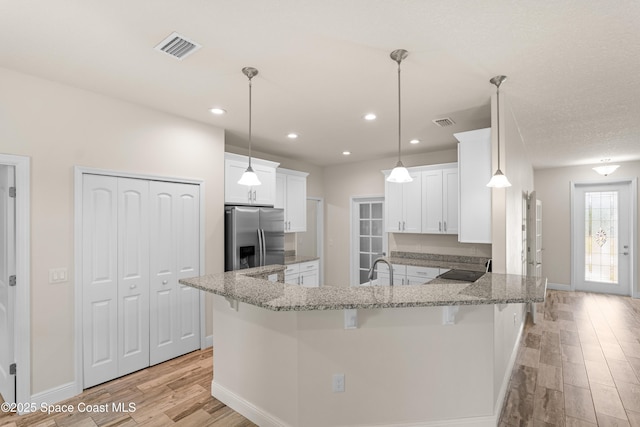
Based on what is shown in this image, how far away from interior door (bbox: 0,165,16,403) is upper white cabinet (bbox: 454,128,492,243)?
4.03 metres

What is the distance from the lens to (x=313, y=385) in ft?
6.92

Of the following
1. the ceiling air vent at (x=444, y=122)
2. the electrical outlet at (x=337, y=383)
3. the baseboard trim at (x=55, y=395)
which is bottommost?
the baseboard trim at (x=55, y=395)

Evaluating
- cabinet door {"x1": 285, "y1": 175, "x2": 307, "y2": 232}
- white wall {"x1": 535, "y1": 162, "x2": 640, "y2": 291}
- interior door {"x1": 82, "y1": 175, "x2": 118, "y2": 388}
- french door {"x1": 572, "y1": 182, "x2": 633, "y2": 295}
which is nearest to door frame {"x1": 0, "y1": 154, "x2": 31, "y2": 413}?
interior door {"x1": 82, "y1": 175, "x2": 118, "y2": 388}

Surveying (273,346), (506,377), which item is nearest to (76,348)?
(273,346)

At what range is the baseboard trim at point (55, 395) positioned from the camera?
2547mm

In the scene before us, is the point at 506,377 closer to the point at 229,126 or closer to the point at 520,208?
the point at 520,208

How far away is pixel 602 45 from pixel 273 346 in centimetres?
295

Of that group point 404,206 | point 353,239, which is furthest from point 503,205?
point 353,239

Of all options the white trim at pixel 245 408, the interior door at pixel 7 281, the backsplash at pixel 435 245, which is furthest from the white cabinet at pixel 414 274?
the interior door at pixel 7 281

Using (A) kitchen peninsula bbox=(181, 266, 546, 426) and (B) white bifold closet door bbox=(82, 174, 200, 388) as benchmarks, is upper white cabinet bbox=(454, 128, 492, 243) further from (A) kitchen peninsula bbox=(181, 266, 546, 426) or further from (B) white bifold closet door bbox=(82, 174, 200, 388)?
(B) white bifold closet door bbox=(82, 174, 200, 388)

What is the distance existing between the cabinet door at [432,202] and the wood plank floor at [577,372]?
73.5 inches

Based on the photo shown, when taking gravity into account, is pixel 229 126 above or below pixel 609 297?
above

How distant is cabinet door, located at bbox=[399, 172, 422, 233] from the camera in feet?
16.7

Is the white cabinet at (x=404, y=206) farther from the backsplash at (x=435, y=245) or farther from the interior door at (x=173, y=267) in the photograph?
the interior door at (x=173, y=267)
